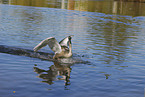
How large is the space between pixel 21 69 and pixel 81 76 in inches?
110

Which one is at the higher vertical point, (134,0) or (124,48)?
(134,0)

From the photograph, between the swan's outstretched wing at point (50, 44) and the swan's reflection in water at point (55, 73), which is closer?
the swan's reflection in water at point (55, 73)

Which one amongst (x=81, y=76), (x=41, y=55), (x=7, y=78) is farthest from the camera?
(x=41, y=55)

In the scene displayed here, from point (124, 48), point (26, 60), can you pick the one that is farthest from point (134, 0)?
point (26, 60)

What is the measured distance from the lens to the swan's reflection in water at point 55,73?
10891 millimetres

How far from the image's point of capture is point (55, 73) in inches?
469

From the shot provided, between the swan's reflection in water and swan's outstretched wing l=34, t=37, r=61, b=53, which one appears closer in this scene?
the swan's reflection in water

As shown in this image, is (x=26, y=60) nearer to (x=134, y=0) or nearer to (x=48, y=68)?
(x=48, y=68)

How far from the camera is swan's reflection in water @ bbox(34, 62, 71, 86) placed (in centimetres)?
1089

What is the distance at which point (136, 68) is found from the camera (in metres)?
13.6

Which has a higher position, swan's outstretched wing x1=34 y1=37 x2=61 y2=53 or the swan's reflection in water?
swan's outstretched wing x1=34 y1=37 x2=61 y2=53

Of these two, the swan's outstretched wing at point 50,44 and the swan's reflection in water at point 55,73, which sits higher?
the swan's outstretched wing at point 50,44

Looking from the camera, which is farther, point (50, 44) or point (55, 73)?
point (50, 44)

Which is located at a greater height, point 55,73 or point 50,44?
point 50,44
